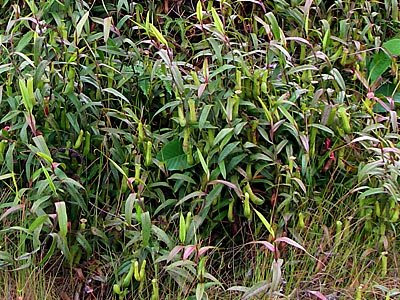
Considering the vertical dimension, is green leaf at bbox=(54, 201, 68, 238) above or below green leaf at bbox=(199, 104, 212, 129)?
below

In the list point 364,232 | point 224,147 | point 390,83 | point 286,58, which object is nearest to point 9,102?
point 224,147

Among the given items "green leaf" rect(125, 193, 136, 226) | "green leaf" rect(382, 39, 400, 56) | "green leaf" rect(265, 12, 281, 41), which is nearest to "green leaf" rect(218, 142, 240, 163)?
"green leaf" rect(125, 193, 136, 226)

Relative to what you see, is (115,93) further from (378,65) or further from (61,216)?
→ (378,65)

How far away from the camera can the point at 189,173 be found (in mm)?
2596

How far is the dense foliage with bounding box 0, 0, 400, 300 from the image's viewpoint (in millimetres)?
2402

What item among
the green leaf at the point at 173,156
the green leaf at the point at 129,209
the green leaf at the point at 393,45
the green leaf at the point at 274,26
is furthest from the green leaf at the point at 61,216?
the green leaf at the point at 393,45

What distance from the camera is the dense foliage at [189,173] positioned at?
2.40 meters

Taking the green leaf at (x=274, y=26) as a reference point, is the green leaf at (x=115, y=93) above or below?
below

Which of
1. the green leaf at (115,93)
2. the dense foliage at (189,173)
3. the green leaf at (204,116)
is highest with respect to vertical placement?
the green leaf at (115,93)

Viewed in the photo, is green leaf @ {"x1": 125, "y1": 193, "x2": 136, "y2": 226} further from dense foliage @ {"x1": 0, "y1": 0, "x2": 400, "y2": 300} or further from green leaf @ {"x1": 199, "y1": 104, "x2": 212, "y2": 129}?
green leaf @ {"x1": 199, "y1": 104, "x2": 212, "y2": 129}

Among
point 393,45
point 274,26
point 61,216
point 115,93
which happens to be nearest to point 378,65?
point 393,45

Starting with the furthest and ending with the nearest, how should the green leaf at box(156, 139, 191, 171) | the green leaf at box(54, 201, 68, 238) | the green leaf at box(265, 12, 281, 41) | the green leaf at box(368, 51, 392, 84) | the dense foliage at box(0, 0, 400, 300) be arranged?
the green leaf at box(368, 51, 392, 84)
the green leaf at box(265, 12, 281, 41)
the green leaf at box(156, 139, 191, 171)
the dense foliage at box(0, 0, 400, 300)
the green leaf at box(54, 201, 68, 238)

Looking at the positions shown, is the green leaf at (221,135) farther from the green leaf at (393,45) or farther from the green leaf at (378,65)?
the green leaf at (393,45)

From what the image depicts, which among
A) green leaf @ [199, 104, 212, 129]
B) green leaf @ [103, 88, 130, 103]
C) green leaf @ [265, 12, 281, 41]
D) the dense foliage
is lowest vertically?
the dense foliage
